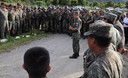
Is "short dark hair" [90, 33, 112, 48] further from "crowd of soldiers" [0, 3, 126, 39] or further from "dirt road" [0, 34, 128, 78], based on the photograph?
"crowd of soldiers" [0, 3, 126, 39]

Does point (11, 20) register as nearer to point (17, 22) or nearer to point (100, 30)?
point (17, 22)

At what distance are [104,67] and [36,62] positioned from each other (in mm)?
712

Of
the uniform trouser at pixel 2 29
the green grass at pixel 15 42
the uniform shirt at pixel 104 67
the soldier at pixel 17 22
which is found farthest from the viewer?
the soldier at pixel 17 22

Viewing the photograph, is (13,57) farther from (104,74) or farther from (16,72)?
(104,74)

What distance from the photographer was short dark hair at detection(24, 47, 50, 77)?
2.99m

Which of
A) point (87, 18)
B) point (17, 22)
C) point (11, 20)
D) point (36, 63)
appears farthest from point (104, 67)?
point (87, 18)

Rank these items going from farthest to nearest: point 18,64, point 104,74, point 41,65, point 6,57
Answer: point 6,57 < point 18,64 < point 104,74 < point 41,65

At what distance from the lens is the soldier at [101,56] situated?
3.31m

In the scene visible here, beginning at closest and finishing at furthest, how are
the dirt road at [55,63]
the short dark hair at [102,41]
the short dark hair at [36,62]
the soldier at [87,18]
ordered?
the short dark hair at [36,62]
the short dark hair at [102,41]
the dirt road at [55,63]
the soldier at [87,18]

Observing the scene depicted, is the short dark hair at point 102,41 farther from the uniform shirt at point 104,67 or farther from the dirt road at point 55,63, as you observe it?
the dirt road at point 55,63

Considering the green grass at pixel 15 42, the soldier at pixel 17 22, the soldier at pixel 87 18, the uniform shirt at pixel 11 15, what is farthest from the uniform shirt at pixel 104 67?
the soldier at pixel 87 18

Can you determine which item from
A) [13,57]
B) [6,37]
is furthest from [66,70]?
[6,37]

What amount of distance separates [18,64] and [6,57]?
1.30 m

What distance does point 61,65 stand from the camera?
11.5 metres
